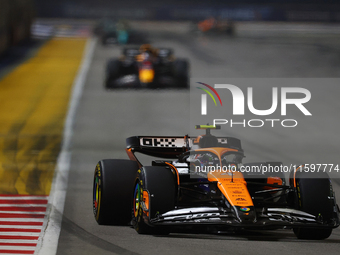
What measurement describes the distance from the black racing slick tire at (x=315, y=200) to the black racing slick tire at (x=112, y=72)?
15.7m

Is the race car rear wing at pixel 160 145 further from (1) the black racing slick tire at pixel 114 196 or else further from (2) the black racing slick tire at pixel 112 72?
(2) the black racing slick tire at pixel 112 72

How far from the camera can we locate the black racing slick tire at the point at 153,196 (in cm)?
758

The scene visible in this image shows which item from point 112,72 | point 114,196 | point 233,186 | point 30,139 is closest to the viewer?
point 233,186

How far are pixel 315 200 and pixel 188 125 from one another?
1138 centimetres

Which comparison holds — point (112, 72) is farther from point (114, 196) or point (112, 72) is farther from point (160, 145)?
point (114, 196)

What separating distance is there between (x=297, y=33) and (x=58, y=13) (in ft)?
67.3

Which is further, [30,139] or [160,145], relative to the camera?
[30,139]

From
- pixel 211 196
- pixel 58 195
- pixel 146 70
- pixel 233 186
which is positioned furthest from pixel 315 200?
pixel 146 70

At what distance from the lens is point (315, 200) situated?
25.9 ft

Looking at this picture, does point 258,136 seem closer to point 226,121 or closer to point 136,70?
point 226,121

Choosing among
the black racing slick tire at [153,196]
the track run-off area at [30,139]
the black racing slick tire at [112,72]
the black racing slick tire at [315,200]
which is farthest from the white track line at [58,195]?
the black racing slick tire at [315,200]

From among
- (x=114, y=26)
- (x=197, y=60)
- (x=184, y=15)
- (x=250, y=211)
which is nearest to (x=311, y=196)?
(x=250, y=211)

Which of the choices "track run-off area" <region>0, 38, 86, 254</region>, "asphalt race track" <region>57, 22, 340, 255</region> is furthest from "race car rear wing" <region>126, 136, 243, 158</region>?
"track run-off area" <region>0, 38, 86, 254</region>

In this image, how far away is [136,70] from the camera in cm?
2341
